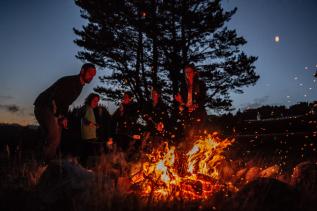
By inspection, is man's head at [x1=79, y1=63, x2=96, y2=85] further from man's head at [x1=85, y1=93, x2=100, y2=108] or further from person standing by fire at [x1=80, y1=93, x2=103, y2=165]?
man's head at [x1=85, y1=93, x2=100, y2=108]

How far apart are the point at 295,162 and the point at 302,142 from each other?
183cm

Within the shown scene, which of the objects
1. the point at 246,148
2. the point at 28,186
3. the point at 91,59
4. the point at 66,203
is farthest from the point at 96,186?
the point at 91,59

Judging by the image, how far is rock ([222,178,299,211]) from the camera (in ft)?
14.2

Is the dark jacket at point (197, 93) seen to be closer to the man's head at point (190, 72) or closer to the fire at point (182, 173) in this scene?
the man's head at point (190, 72)

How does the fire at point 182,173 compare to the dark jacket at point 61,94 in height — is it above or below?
below

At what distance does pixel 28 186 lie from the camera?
5406mm

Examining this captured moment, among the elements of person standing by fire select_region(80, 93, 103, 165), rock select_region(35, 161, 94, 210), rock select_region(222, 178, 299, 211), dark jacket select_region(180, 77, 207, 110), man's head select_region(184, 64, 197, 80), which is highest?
man's head select_region(184, 64, 197, 80)

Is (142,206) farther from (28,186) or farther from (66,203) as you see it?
(28,186)

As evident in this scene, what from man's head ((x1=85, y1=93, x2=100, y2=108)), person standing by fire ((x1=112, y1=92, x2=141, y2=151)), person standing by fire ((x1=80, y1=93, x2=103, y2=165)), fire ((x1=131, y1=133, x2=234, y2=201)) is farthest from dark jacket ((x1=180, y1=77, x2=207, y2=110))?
person standing by fire ((x1=112, y1=92, x2=141, y2=151))

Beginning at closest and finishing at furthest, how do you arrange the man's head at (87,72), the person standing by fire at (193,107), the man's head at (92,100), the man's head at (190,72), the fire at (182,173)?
the fire at (182,173), the man's head at (87,72), the man's head at (190,72), the person standing by fire at (193,107), the man's head at (92,100)

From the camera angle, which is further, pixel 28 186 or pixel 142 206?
pixel 28 186

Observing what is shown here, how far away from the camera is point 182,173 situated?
561cm

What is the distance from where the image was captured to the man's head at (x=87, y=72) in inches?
258

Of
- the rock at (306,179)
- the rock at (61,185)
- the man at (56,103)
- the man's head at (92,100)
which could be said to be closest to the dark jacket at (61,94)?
the man at (56,103)
